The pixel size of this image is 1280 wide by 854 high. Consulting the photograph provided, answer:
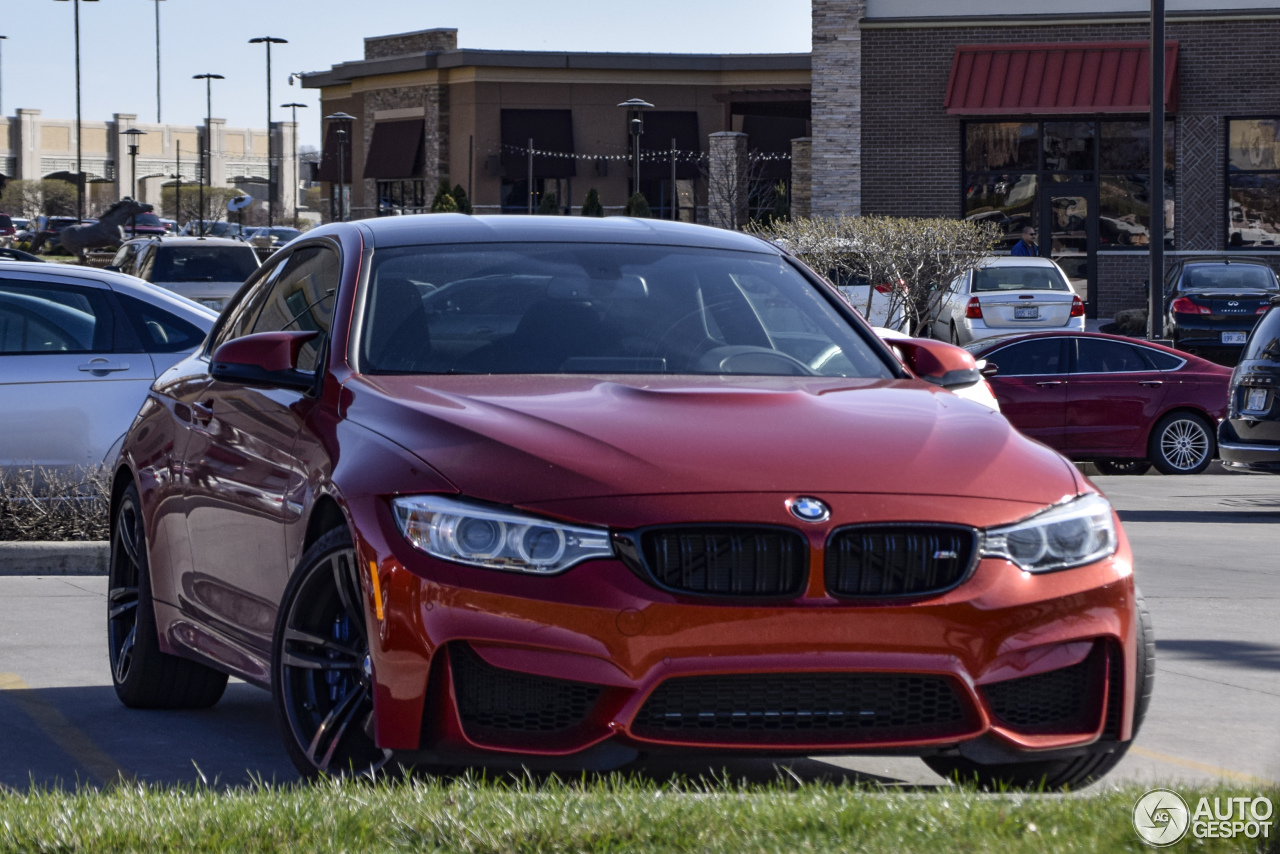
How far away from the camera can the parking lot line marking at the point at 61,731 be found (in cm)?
549

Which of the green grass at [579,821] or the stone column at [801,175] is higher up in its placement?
the stone column at [801,175]

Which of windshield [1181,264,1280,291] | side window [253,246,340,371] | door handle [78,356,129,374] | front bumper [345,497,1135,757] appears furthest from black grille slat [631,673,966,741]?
windshield [1181,264,1280,291]

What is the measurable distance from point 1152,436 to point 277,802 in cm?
1587

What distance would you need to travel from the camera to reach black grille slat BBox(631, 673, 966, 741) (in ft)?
13.6

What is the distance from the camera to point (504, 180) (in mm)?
61031

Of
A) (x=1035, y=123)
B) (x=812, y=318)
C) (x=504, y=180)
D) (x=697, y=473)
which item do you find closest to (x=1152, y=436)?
(x=812, y=318)

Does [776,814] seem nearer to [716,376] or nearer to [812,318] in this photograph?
[716,376]

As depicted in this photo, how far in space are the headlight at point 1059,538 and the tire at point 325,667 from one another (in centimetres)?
153

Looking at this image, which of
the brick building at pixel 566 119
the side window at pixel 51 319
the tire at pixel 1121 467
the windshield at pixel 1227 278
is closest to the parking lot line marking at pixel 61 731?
the side window at pixel 51 319

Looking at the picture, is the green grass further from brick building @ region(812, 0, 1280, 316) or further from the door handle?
brick building @ region(812, 0, 1280, 316)

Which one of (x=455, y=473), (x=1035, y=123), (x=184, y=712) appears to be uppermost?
(x=1035, y=123)

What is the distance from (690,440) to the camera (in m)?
4.43

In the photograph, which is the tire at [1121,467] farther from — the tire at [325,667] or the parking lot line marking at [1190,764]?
the tire at [325,667]

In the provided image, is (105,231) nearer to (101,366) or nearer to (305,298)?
(101,366)
